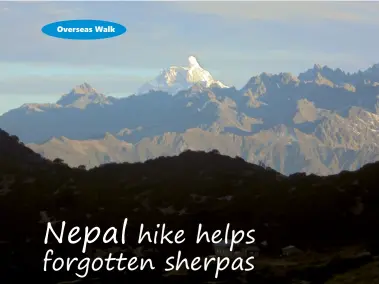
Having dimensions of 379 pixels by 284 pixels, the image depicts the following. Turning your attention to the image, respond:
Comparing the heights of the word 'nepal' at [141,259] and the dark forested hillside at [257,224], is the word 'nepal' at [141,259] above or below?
below

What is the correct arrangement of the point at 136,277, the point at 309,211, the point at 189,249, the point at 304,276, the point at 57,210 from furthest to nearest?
the point at 57,210 → the point at 309,211 → the point at 189,249 → the point at 136,277 → the point at 304,276

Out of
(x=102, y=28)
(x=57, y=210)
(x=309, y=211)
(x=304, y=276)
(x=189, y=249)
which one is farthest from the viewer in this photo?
(x=57, y=210)

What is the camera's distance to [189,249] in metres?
155

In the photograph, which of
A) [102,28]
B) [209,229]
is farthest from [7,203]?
[102,28]

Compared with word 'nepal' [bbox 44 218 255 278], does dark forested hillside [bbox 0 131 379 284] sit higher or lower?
higher

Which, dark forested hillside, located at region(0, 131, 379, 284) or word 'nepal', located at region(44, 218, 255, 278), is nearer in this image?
word 'nepal', located at region(44, 218, 255, 278)

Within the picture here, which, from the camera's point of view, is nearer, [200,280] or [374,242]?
[200,280]

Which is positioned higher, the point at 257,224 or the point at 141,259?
the point at 257,224

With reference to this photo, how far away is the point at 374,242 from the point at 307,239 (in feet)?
68.9

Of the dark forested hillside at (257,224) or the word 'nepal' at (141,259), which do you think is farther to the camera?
the dark forested hillside at (257,224)

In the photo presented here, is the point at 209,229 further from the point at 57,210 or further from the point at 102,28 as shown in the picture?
the point at 102,28

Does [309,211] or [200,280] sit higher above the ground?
[309,211]

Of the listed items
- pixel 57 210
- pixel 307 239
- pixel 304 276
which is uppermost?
pixel 57 210

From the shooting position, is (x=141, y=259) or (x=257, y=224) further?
(x=257, y=224)
